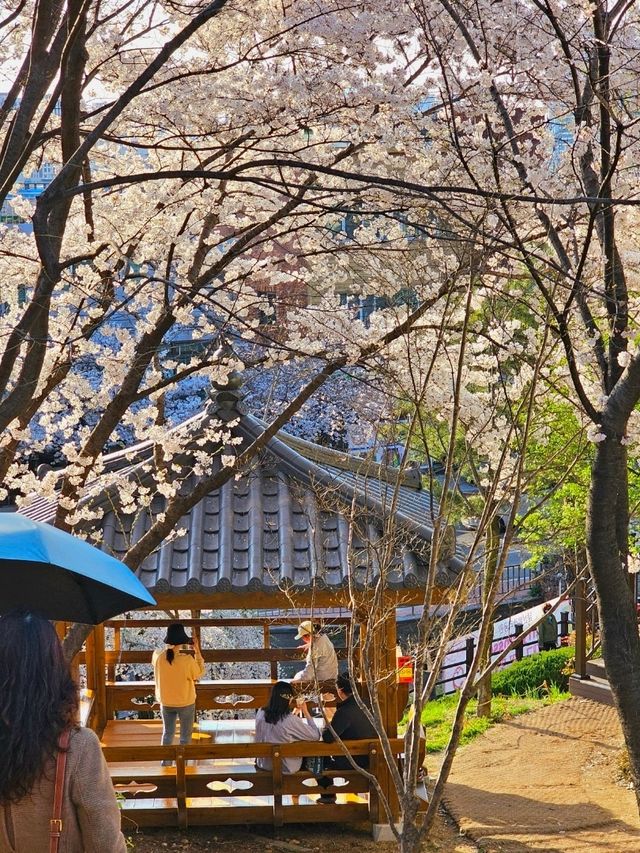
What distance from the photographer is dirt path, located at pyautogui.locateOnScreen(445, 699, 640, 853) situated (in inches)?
301

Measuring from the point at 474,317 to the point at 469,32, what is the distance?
6204 millimetres

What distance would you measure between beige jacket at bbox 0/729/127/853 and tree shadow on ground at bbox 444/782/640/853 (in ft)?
19.8

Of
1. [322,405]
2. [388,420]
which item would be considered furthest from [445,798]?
[322,405]

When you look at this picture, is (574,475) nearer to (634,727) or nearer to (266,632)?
(266,632)

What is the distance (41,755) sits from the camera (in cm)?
206

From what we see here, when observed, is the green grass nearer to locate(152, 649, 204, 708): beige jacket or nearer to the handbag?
the handbag

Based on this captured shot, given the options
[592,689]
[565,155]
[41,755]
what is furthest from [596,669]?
[41,755]

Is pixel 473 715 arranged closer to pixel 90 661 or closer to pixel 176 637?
pixel 90 661

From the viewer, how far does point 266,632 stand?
31.1ft

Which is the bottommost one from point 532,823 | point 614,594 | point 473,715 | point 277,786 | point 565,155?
point 532,823

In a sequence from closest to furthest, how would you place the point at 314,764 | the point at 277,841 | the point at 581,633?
1. the point at 277,841
2. the point at 314,764
3. the point at 581,633

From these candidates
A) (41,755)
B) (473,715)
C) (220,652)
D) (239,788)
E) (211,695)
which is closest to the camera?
(41,755)

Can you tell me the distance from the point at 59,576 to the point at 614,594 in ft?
12.3

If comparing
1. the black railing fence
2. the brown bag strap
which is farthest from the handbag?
the black railing fence
